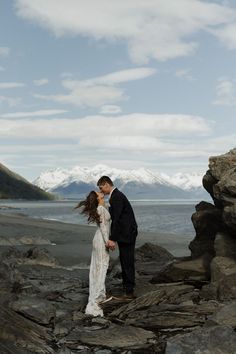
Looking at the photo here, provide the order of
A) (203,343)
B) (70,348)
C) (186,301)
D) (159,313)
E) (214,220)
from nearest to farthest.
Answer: (203,343)
(70,348)
(159,313)
(186,301)
(214,220)

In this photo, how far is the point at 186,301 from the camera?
12164 mm

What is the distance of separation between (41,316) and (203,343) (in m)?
4.27

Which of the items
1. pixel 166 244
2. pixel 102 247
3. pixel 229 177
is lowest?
pixel 166 244

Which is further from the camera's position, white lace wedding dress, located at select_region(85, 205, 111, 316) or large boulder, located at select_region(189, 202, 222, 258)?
large boulder, located at select_region(189, 202, 222, 258)

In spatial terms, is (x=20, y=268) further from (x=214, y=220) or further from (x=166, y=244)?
(x=166, y=244)

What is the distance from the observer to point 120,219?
12211 millimetres

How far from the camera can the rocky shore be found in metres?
9.34

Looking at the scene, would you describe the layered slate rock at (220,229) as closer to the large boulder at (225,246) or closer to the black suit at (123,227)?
the large boulder at (225,246)

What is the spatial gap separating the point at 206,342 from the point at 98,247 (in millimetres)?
4263

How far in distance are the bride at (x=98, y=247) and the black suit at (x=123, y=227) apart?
21 centimetres

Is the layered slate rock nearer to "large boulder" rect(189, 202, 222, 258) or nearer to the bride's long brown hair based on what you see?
"large boulder" rect(189, 202, 222, 258)

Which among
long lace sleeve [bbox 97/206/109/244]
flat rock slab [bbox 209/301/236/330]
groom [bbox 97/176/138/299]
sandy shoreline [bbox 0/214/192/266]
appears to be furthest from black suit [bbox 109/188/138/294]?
sandy shoreline [bbox 0/214/192/266]

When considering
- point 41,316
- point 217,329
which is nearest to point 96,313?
point 41,316

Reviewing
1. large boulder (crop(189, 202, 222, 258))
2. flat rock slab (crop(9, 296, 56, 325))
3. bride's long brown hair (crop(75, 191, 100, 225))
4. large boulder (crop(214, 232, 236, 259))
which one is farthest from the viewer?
large boulder (crop(189, 202, 222, 258))
